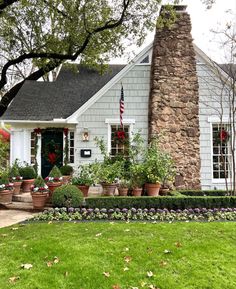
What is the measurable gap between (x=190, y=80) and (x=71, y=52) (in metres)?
5.11

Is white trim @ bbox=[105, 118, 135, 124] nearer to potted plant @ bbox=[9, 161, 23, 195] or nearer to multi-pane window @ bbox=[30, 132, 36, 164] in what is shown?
multi-pane window @ bbox=[30, 132, 36, 164]

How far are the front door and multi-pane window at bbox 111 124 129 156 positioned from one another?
89.0 inches

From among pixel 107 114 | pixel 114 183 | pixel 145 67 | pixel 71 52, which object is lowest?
pixel 114 183

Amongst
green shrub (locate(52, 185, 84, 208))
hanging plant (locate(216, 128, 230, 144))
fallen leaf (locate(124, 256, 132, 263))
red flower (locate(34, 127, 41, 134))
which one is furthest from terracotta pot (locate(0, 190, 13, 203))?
hanging plant (locate(216, 128, 230, 144))

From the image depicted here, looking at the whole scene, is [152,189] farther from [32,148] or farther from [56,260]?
[32,148]

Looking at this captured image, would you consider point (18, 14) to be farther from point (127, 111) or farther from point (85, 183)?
point (85, 183)

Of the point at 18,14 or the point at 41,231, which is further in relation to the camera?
the point at 18,14

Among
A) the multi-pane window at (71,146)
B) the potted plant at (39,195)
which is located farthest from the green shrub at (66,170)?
the potted plant at (39,195)

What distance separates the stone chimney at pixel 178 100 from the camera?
962 cm

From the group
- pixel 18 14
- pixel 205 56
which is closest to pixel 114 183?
pixel 205 56

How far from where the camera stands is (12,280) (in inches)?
135

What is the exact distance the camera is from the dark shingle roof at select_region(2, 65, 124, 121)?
1172cm

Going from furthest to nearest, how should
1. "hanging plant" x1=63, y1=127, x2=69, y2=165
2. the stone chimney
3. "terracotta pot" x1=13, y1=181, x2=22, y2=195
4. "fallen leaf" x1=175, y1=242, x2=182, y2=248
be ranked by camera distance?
"hanging plant" x1=63, y1=127, x2=69, y2=165 < the stone chimney < "terracotta pot" x1=13, y1=181, x2=22, y2=195 < "fallen leaf" x1=175, y1=242, x2=182, y2=248

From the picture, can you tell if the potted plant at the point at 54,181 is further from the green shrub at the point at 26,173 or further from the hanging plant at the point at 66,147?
the hanging plant at the point at 66,147
